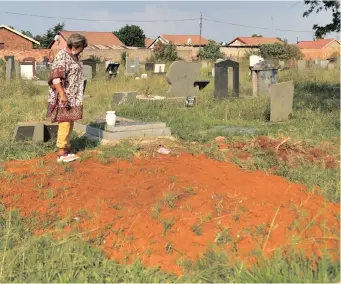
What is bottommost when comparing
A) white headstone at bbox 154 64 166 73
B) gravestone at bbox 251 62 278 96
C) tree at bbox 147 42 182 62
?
gravestone at bbox 251 62 278 96

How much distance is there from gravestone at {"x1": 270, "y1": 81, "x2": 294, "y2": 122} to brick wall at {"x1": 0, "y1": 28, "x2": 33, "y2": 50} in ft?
161

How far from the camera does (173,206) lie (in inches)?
147

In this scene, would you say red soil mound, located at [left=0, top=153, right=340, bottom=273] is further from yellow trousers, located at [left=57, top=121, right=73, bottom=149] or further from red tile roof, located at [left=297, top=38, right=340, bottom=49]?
red tile roof, located at [left=297, top=38, right=340, bottom=49]

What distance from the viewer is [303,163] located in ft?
16.6

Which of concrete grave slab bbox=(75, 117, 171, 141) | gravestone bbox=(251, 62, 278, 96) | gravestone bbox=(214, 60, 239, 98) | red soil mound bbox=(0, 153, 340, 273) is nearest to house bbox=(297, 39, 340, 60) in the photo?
gravestone bbox=(251, 62, 278, 96)

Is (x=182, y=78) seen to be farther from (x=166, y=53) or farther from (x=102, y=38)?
(x=102, y=38)

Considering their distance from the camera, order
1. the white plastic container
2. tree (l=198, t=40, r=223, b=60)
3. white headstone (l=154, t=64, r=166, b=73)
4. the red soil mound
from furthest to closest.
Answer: tree (l=198, t=40, r=223, b=60) < white headstone (l=154, t=64, r=166, b=73) < the white plastic container < the red soil mound

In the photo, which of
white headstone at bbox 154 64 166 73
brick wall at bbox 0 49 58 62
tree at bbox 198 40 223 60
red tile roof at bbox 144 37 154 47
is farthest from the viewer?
red tile roof at bbox 144 37 154 47

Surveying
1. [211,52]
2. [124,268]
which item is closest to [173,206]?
[124,268]

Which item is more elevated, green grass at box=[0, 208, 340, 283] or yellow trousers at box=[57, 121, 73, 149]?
yellow trousers at box=[57, 121, 73, 149]

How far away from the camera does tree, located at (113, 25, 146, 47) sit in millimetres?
72625

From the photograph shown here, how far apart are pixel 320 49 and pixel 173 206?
6002cm

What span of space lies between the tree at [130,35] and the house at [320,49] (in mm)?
24862

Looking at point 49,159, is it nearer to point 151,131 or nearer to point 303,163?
point 151,131
